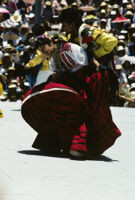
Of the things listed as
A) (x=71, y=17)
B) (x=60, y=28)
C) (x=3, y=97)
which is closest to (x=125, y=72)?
(x=60, y=28)

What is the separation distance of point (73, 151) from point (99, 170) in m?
0.73

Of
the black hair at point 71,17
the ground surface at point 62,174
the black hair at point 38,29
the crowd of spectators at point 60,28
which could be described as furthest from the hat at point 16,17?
the black hair at point 71,17

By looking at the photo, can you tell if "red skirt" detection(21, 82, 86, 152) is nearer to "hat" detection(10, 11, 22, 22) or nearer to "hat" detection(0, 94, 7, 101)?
"hat" detection(0, 94, 7, 101)

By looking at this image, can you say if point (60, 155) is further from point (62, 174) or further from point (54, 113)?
point (62, 174)

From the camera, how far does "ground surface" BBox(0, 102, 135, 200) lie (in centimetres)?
348

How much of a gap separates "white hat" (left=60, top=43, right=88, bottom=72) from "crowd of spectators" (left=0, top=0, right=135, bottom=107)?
7092 mm

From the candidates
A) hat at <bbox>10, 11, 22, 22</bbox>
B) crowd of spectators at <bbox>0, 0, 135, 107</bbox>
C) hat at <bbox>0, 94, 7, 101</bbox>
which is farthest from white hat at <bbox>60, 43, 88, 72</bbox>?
hat at <bbox>10, 11, 22, 22</bbox>

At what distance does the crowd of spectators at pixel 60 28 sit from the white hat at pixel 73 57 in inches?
279

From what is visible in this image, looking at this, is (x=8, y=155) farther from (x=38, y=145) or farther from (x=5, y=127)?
(x=5, y=127)

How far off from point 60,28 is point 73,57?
383 inches

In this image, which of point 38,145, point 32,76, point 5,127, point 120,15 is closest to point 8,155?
point 38,145

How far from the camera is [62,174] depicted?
14.1ft

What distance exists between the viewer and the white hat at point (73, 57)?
214 inches

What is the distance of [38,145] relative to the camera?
5637 millimetres
